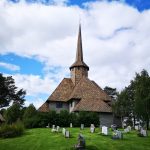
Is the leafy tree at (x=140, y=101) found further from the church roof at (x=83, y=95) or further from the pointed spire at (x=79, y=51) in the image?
the pointed spire at (x=79, y=51)

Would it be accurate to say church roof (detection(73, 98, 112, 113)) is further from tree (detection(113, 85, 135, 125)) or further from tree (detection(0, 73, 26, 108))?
tree (detection(0, 73, 26, 108))

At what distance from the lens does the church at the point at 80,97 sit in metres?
52.3

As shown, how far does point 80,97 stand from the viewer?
53938mm

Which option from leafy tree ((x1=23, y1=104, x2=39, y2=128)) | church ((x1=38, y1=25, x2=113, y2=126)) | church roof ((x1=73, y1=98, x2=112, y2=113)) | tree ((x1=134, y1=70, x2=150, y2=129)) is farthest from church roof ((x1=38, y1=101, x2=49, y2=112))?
tree ((x1=134, y1=70, x2=150, y2=129))

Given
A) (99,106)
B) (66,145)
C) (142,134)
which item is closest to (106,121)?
(99,106)

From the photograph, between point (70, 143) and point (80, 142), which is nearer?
point (80, 142)

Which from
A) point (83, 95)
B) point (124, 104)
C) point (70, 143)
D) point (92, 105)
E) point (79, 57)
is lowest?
point (70, 143)

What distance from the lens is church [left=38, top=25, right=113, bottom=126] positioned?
5231cm

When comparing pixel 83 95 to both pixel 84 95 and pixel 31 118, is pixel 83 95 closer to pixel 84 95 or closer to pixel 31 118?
pixel 84 95

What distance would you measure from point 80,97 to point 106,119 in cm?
555

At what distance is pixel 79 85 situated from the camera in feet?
188

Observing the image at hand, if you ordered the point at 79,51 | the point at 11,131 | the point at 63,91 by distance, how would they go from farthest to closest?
the point at 79,51, the point at 63,91, the point at 11,131

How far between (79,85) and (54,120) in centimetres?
1278

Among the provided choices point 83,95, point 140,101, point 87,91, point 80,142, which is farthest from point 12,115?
point 80,142
